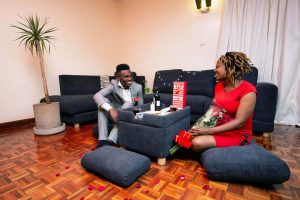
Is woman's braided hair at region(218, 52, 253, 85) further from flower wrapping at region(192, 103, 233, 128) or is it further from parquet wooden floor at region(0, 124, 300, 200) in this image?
parquet wooden floor at region(0, 124, 300, 200)

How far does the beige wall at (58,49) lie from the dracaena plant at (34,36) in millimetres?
88

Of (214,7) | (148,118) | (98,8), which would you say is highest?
(98,8)

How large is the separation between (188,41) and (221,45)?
0.71 metres

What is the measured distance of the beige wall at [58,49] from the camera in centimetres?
267

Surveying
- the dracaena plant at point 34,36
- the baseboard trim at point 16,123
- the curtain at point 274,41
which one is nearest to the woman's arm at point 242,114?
the curtain at point 274,41

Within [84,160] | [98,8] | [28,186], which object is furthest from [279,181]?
[98,8]

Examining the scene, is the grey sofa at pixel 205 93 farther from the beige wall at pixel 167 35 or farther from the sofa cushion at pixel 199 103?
the beige wall at pixel 167 35

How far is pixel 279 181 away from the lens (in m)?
1.15

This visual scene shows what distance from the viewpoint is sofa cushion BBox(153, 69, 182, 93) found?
10.4ft

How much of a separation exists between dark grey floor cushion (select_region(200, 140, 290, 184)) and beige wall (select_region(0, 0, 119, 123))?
3.10 meters

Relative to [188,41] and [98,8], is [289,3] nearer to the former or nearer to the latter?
[188,41]

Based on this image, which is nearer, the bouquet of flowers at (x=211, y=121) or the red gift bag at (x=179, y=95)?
the bouquet of flowers at (x=211, y=121)

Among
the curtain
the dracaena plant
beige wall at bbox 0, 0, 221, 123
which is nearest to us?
the dracaena plant

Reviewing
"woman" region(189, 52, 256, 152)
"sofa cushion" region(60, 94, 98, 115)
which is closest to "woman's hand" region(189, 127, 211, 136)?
"woman" region(189, 52, 256, 152)
